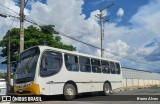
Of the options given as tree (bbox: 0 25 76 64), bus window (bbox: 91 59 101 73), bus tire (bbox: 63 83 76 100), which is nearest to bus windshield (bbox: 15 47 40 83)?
bus tire (bbox: 63 83 76 100)

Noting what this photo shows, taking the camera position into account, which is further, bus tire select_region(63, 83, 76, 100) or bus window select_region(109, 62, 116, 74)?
bus window select_region(109, 62, 116, 74)

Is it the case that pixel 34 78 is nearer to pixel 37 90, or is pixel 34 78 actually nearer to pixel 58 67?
pixel 37 90

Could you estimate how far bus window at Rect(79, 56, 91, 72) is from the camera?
63.6 ft

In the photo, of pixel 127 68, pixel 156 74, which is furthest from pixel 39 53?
pixel 156 74

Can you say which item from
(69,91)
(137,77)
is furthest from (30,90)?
(137,77)

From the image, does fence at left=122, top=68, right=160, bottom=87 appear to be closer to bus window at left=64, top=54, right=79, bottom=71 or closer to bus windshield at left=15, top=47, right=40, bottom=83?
bus window at left=64, top=54, right=79, bottom=71

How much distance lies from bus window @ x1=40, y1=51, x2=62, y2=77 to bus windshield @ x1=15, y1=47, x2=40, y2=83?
Answer: 43 cm

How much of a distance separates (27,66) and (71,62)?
9.28ft

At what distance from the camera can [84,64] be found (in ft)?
64.7

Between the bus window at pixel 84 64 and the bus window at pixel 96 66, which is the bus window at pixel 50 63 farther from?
the bus window at pixel 96 66

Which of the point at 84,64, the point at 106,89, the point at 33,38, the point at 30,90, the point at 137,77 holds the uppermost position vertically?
the point at 33,38

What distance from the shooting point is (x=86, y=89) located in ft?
64.2

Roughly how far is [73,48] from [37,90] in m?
31.4

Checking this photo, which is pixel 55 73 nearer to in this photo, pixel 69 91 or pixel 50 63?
pixel 50 63
